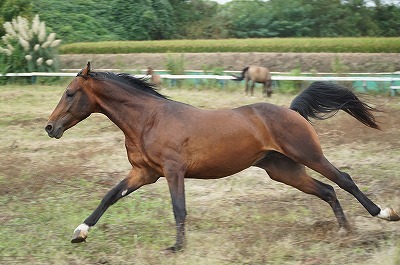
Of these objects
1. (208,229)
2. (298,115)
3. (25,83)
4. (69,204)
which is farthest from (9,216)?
(25,83)

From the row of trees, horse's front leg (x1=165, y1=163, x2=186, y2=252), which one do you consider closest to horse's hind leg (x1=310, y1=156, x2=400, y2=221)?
horse's front leg (x1=165, y1=163, x2=186, y2=252)

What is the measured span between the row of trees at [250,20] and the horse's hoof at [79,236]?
29809mm

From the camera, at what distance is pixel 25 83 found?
22750 mm

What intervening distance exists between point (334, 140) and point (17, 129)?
6.33m

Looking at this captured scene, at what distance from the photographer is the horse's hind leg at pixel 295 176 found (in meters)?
6.50

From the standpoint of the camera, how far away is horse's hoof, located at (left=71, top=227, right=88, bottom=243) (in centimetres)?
604

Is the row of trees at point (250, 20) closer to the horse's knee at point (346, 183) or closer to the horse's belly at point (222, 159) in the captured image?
the horse's belly at point (222, 159)

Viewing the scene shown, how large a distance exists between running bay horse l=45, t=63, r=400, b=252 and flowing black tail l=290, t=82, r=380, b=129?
0.26 metres

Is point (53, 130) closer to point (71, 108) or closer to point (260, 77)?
point (71, 108)

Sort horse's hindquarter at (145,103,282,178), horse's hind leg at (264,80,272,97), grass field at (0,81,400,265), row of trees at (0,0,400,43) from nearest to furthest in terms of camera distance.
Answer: grass field at (0,81,400,265) → horse's hindquarter at (145,103,282,178) → horse's hind leg at (264,80,272,97) → row of trees at (0,0,400,43)

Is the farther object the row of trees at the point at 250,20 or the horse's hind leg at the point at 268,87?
the row of trees at the point at 250,20

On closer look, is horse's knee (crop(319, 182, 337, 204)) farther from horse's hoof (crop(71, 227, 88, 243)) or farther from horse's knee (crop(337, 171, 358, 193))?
horse's hoof (crop(71, 227, 88, 243))

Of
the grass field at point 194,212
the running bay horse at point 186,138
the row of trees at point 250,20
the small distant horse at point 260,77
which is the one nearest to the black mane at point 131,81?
the running bay horse at point 186,138

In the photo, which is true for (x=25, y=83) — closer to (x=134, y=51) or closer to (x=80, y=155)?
(x=134, y=51)
